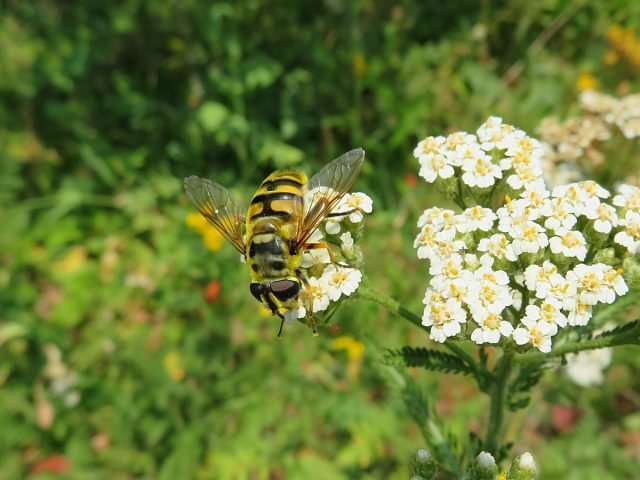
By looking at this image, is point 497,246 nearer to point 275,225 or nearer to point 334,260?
point 334,260

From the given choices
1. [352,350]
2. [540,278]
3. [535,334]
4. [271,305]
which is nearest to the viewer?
[535,334]

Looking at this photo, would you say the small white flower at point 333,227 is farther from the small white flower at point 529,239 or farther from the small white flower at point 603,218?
the small white flower at point 603,218

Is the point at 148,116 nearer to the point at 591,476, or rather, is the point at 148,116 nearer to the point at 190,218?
the point at 190,218

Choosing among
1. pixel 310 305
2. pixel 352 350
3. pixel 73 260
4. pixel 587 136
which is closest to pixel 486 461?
pixel 310 305

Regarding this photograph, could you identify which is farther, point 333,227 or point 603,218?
point 333,227

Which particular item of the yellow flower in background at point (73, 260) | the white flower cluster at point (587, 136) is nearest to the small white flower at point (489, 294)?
the white flower cluster at point (587, 136)

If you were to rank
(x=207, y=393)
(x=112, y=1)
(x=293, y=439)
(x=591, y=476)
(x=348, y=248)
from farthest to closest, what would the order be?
(x=112, y=1) < (x=207, y=393) < (x=293, y=439) < (x=591, y=476) < (x=348, y=248)

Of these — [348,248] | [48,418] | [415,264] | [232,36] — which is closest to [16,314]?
[48,418]
